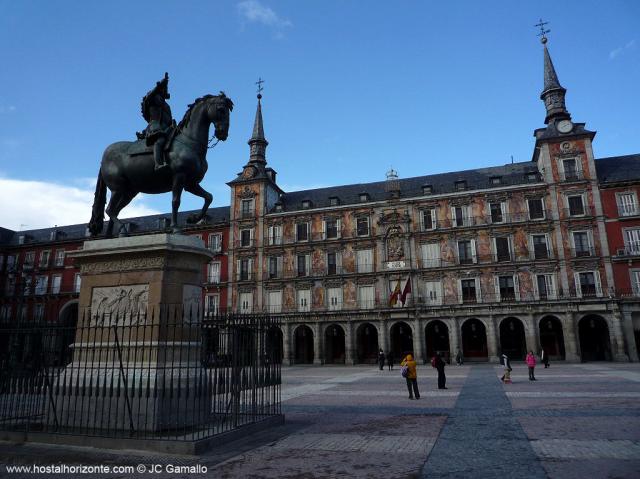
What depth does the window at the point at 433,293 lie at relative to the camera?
1545 inches

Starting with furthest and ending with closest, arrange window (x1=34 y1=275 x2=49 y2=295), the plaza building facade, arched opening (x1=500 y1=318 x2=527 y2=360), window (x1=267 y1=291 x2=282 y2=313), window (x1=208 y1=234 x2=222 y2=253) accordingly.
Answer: window (x1=34 y1=275 x2=49 y2=295) < window (x1=208 y1=234 x2=222 y2=253) < window (x1=267 y1=291 x2=282 y2=313) < arched opening (x1=500 y1=318 x2=527 y2=360) < the plaza building facade

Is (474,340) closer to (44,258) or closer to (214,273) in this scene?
(214,273)

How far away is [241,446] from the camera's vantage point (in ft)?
24.0

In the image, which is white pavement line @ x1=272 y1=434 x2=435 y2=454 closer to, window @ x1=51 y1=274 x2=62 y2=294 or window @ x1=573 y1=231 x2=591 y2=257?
window @ x1=573 y1=231 x2=591 y2=257

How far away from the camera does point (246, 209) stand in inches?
1815

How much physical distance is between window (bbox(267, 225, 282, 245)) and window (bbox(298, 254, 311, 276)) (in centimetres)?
274

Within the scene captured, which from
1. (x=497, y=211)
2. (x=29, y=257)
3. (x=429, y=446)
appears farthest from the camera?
(x=29, y=257)

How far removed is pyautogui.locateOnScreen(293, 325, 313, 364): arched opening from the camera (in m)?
43.0

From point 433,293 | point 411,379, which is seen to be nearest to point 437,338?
point 433,293

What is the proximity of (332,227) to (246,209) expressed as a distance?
916cm

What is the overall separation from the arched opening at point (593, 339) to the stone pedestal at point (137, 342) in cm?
3715

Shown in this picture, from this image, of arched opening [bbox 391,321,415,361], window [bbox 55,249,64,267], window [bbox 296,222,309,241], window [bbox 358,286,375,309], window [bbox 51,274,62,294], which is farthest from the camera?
window [bbox 55,249,64,267]

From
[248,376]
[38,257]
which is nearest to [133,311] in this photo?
[248,376]

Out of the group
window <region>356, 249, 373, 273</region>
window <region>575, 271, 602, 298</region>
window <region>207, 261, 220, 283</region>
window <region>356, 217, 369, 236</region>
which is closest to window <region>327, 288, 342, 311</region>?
window <region>356, 249, 373, 273</region>
